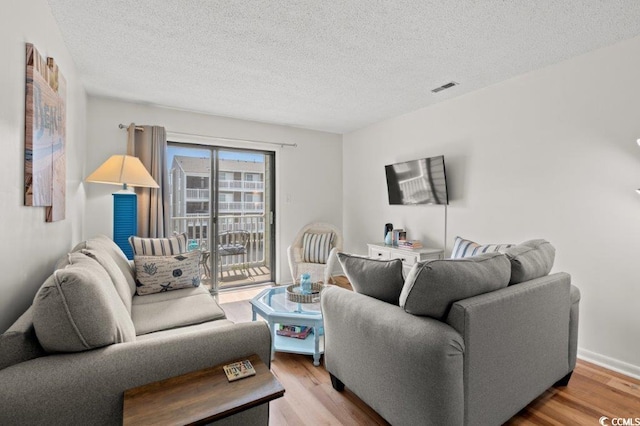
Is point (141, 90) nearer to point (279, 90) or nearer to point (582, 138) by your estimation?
point (279, 90)

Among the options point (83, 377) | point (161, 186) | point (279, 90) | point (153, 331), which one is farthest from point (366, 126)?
point (83, 377)

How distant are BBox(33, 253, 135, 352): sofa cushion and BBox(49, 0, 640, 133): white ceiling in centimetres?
167

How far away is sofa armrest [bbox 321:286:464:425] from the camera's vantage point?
4.12 feet

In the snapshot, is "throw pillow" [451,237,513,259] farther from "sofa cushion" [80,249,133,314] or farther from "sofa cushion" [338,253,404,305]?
"sofa cushion" [80,249,133,314]

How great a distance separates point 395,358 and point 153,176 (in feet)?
10.6

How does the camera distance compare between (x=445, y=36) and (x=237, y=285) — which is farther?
(x=237, y=285)

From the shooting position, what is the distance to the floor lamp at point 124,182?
107 inches

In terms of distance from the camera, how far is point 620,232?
221cm

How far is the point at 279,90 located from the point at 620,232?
10.00 ft

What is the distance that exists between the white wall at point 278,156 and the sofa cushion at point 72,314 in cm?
275

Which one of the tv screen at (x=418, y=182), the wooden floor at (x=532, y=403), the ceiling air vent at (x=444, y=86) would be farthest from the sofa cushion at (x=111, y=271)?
the ceiling air vent at (x=444, y=86)

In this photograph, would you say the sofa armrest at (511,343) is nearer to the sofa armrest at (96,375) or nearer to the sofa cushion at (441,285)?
the sofa cushion at (441,285)

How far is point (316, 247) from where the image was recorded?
4.20m

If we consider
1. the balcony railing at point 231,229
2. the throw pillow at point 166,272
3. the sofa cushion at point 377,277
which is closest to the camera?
the sofa cushion at point 377,277
